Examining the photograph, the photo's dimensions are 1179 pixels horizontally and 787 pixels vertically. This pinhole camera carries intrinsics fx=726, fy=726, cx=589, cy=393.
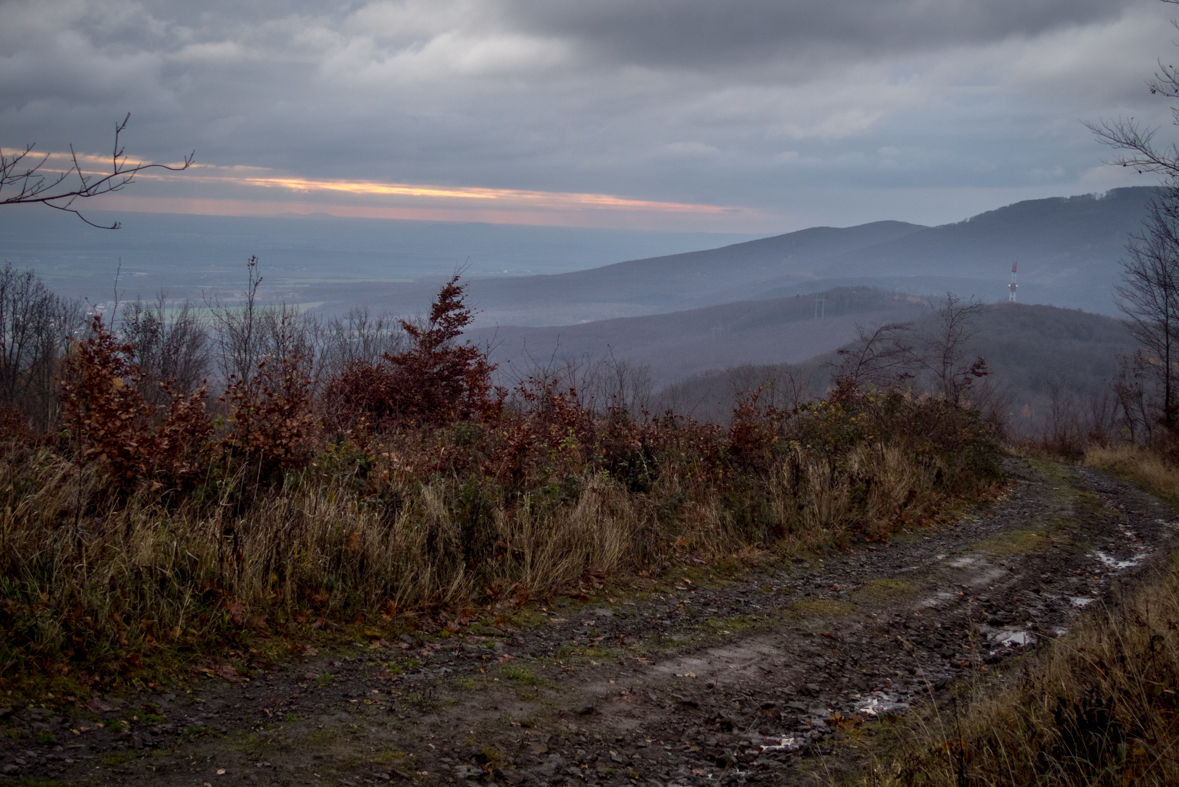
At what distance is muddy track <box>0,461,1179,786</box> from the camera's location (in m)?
2.96

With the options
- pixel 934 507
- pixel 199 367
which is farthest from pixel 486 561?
pixel 199 367

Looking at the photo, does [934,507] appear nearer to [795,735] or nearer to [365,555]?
[795,735]

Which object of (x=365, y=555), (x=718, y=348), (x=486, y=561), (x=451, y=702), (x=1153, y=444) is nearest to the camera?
(x=451, y=702)

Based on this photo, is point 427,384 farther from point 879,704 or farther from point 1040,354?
point 1040,354

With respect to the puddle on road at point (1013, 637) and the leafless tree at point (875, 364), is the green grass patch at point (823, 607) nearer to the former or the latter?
the puddle on road at point (1013, 637)

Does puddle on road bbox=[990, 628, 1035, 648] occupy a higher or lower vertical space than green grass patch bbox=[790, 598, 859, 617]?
lower

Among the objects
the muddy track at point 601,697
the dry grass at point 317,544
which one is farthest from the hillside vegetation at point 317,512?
the muddy track at point 601,697

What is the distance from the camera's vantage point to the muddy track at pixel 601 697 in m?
2.96

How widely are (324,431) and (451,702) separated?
5.05 meters

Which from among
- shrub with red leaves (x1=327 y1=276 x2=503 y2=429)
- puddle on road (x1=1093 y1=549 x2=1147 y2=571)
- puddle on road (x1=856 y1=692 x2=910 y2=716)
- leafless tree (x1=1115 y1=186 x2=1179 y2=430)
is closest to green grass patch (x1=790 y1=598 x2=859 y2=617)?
puddle on road (x1=856 y1=692 x2=910 y2=716)

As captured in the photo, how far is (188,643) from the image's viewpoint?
12.3ft

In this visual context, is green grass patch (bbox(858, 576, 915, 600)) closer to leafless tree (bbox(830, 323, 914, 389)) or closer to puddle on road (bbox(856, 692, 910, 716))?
puddle on road (bbox(856, 692, 910, 716))

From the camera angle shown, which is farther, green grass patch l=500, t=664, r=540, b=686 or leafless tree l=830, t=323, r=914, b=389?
leafless tree l=830, t=323, r=914, b=389

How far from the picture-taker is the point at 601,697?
393cm
